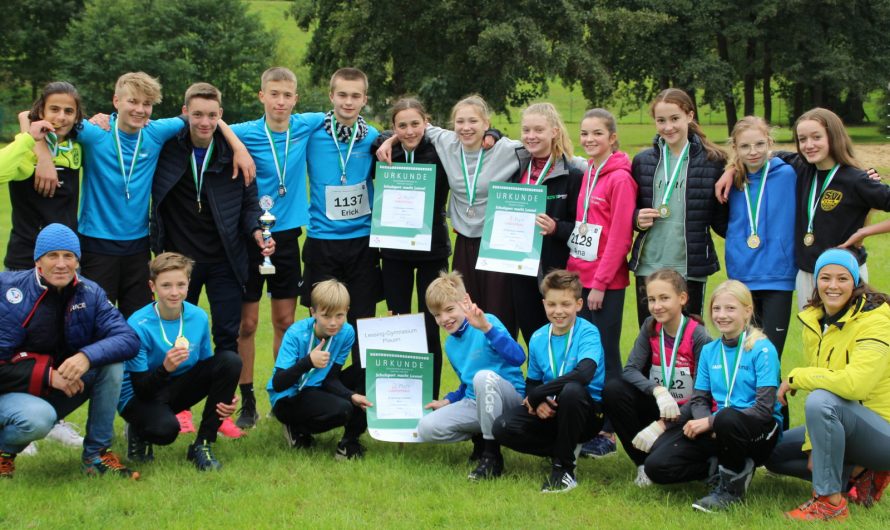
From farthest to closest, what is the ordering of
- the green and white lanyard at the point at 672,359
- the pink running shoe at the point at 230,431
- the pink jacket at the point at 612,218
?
1. the pink running shoe at the point at 230,431
2. the pink jacket at the point at 612,218
3. the green and white lanyard at the point at 672,359

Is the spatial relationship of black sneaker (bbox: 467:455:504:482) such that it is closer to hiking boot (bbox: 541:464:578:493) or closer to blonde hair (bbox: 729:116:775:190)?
hiking boot (bbox: 541:464:578:493)

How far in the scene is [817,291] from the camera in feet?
17.6

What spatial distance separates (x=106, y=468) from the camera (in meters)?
5.79

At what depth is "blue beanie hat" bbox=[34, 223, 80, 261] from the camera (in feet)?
18.2

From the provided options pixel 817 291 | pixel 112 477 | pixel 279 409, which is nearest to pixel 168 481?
pixel 112 477

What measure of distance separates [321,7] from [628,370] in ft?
116

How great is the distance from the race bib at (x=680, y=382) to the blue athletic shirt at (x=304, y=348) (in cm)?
219

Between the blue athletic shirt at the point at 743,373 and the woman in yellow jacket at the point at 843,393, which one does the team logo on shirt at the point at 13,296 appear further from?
the woman in yellow jacket at the point at 843,393

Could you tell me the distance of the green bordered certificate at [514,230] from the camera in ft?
21.7

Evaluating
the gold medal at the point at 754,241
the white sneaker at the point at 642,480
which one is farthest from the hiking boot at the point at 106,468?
the gold medal at the point at 754,241

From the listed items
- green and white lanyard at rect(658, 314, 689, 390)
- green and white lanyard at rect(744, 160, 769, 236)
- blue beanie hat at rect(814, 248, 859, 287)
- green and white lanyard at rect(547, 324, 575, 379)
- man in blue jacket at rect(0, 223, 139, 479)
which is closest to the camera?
blue beanie hat at rect(814, 248, 859, 287)

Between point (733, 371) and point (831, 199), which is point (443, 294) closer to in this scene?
point (733, 371)

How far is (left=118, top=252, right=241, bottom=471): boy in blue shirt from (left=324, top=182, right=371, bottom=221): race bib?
132cm

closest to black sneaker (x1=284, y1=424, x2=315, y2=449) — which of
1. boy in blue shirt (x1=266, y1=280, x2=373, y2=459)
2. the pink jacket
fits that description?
boy in blue shirt (x1=266, y1=280, x2=373, y2=459)
